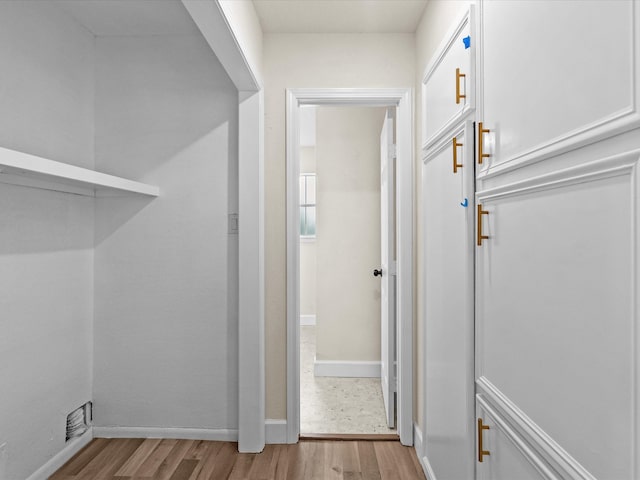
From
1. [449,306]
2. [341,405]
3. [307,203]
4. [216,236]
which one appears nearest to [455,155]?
[449,306]

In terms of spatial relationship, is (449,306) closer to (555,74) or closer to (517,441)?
(517,441)

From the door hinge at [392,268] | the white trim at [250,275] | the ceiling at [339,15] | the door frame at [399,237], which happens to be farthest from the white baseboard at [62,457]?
the ceiling at [339,15]

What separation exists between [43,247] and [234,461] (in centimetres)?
157

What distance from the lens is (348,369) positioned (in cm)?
369

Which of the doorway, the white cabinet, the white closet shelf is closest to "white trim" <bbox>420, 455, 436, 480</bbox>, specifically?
the white cabinet

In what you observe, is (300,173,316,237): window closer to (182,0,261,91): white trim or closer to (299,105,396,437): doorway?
(299,105,396,437): doorway

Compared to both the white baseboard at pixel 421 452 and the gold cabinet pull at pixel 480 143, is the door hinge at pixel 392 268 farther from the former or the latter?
the gold cabinet pull at pixel 480 143

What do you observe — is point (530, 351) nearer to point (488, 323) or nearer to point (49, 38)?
point (488, 323)

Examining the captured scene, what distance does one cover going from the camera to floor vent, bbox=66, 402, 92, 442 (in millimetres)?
2369

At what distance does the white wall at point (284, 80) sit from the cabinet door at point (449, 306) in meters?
0.79

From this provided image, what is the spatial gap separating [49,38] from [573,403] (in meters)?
2.78

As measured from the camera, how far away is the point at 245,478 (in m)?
2.17

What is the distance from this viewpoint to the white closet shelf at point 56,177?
5.01 feet

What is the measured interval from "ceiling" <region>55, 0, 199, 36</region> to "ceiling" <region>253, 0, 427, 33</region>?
0.47 metres
